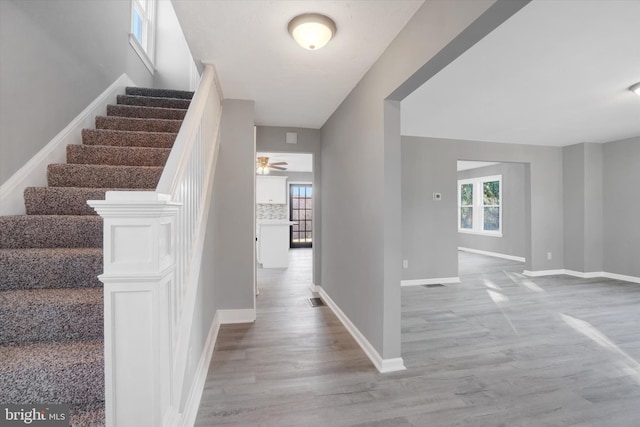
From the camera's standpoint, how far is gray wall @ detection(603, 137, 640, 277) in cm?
461

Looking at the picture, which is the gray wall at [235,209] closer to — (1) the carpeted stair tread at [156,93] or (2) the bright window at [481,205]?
(1) the carpeted stair tread at [156,93]

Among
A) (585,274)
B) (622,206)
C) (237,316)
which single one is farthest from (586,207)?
(237,316)

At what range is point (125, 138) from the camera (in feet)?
8.30

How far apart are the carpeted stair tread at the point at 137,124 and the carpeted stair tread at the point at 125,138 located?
0.51 ft

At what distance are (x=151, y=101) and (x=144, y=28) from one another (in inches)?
70.8

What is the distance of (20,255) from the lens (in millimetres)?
1478

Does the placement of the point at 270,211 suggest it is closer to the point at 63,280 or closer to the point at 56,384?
the point at 63,280

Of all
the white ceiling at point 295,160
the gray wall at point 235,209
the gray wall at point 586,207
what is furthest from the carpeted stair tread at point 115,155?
the gray wall at point 586,207

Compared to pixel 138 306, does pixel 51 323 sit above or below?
below

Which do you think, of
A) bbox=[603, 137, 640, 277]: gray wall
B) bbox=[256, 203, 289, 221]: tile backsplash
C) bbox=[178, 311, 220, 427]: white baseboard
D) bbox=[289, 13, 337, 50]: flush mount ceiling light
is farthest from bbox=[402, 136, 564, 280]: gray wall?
bbox=[256, 203, 289, 221]: tile backsplash

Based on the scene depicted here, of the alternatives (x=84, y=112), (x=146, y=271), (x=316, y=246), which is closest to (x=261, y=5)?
(x=146, y=271)

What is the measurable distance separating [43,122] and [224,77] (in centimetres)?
146

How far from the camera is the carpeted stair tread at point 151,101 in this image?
3145 millimetres

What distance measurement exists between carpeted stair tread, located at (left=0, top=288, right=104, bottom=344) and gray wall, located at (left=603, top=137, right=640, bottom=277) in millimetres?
7283
